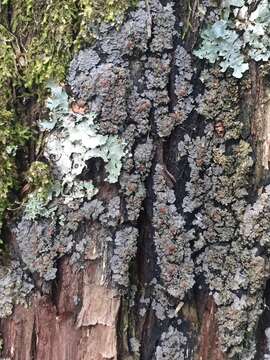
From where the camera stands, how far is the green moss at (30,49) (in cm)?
120

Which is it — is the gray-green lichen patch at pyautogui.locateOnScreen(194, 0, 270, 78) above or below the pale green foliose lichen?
above

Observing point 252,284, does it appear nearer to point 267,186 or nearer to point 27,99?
point 267,186

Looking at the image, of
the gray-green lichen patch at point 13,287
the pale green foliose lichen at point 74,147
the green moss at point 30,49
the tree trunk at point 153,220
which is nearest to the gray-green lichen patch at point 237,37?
the tree trunk at point 153,220

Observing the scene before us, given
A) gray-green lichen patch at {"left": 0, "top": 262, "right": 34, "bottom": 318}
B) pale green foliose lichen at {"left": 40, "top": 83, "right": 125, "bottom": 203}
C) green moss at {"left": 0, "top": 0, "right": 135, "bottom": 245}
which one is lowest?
gray-green lichen patch at {"left": 0, "top": 262, "right": 34, "bottom": 318}

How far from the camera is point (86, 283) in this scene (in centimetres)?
125

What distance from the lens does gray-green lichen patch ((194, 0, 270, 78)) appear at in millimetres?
1239

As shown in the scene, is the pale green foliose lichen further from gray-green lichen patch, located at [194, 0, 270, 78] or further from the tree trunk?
gray-green lichen patch, located at [194, 0, 270, 78]

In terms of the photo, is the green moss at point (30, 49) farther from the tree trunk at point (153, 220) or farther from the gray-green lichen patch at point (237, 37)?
the gray-green lichen patch at point (237, 37)

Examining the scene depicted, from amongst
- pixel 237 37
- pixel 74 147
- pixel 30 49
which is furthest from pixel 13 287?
pixel 237 37

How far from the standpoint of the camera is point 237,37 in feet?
4.11

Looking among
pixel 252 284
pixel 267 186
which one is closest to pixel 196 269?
pixel 252 284

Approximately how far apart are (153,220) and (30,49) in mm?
509

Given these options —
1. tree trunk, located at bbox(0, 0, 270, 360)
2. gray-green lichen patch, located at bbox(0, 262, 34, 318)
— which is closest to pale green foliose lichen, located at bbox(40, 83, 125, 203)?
tree trunk, located at bbox(0, 0, 270, 360)

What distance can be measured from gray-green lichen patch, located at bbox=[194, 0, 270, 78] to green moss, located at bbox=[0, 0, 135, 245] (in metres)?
0.21
